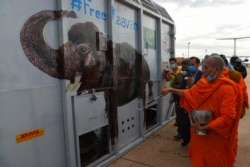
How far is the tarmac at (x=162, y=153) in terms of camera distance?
378cm

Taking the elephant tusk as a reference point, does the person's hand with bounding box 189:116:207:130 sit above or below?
below

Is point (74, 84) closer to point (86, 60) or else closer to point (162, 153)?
point (86, 60)

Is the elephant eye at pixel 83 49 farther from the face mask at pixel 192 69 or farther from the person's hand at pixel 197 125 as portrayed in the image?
the face mask at pixel 192 69

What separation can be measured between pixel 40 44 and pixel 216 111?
1.81 m

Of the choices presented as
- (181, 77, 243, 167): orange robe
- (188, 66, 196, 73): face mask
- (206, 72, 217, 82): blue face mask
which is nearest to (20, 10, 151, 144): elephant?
(188, 66, 196, 73): face mask

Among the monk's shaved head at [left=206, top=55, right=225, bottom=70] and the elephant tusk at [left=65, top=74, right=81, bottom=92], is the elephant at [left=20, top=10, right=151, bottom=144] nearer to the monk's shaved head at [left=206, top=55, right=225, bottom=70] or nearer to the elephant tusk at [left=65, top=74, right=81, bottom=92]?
the elephant tusk at [left=65, top=74, right=81, bottom=92]

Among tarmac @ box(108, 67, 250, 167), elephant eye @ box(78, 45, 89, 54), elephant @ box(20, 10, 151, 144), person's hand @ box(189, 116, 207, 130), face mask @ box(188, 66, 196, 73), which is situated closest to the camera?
person's hand @ box(189, 116, 207, 130)

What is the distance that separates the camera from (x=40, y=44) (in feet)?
8.30

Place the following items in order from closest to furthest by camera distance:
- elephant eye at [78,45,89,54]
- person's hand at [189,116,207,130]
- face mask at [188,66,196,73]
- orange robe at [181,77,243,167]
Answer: orange robe at [181,77,243,167] < person's hand at [189,116,207,130] < elephant eye at [78,45,89,54] < face mask at [188,66,196,73]

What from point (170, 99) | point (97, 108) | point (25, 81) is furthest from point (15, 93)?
point (170, 99)

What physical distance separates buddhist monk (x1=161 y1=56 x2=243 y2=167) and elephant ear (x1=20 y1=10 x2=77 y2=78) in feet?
4.75

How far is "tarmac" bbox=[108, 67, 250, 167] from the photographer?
3781mm

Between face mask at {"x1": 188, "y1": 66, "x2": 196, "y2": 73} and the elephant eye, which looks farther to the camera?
face mask at {"x1": 188, "y1": 66, "x2": 196, "y2": 73}

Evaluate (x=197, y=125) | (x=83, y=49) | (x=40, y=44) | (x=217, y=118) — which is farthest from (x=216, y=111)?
(x=40, y=44)
